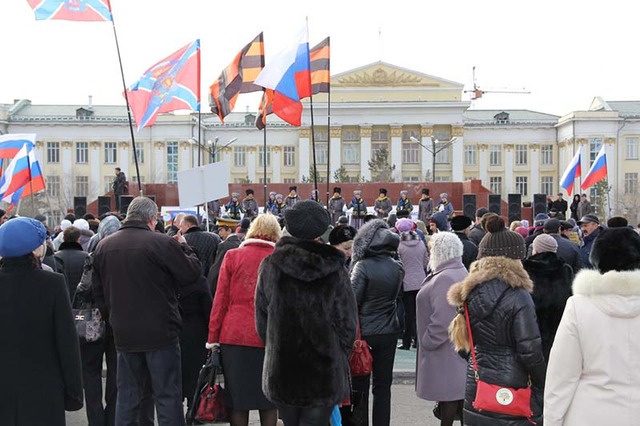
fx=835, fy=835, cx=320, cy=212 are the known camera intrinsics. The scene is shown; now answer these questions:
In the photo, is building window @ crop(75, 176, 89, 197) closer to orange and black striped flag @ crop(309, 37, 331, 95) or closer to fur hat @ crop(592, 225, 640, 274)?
orange and black striped flag @ crop(309, 37, 331, 95)

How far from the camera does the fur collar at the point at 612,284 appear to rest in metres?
3.63

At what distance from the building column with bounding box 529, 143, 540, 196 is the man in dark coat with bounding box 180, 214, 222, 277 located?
69795 millimetres

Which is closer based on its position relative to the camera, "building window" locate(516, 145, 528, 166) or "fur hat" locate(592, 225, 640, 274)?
"fur hat" locate(592, 225, 640, 274)

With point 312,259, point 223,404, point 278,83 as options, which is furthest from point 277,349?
point 278,83

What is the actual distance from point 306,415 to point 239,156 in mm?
69251

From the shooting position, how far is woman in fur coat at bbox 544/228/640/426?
361 cm

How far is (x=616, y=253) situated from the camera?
3826 millimetres

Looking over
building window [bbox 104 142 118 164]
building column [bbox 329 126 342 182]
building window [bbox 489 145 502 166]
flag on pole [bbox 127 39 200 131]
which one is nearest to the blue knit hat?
flag on pole [bbox 127 39 200 131]

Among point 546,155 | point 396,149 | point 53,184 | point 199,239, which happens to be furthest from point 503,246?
point 546,155

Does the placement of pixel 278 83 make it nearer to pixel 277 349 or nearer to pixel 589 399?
pixel 277 349

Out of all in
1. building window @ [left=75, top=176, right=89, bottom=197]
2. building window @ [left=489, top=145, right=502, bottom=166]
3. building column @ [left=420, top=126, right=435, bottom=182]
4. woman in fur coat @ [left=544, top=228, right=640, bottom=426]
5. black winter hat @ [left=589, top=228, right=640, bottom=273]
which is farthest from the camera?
building window @ [left=489, top=145, right=502, bottom=166]

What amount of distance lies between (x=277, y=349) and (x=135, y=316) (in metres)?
1.33

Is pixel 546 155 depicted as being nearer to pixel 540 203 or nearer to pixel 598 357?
pixel 540 203

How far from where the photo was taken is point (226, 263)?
19.0 ft
